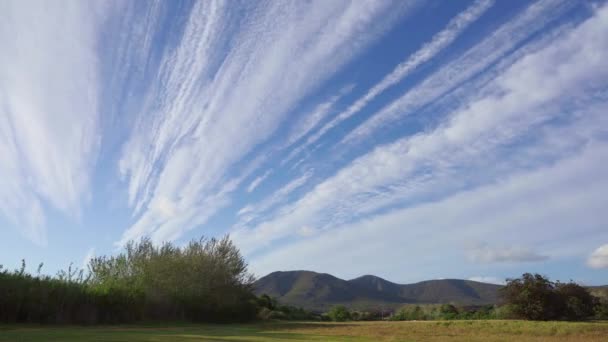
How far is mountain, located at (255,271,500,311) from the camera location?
456 ft

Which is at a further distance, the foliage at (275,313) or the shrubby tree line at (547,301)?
the foliage at (275,313)

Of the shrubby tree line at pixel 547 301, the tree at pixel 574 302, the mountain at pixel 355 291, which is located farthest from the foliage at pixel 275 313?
the mountain at pixel 355 291

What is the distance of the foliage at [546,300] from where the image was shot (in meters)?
27.2

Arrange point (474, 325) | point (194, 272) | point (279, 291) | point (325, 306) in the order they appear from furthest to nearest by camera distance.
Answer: point (279, 291), point (325, 306), point (194, 272), point (474, 325)

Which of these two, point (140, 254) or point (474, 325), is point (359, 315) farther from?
point (474, 325)

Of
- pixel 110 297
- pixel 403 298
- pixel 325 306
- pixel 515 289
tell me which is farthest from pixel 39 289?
pixel 403 298

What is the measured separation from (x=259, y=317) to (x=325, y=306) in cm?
8541

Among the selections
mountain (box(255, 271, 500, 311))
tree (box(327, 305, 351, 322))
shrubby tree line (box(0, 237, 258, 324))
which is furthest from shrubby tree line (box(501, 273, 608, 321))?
mountain (box(255, 271, 500, 311))

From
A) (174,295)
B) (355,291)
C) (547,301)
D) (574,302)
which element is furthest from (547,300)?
(355,291)

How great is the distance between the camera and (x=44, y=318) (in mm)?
24719

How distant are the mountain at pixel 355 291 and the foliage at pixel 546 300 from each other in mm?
99889

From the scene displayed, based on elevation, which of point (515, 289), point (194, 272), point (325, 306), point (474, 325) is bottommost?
point (474, 325)

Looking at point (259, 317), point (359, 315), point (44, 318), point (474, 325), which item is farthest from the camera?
point (359, 315)

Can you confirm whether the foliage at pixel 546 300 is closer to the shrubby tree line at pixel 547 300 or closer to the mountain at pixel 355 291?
the shrubby tree line at pixel 547 300
